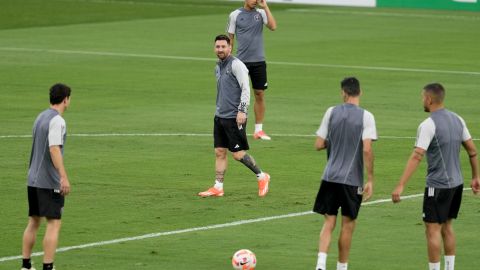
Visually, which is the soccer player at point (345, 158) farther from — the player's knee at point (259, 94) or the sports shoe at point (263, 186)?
the player's knee at point (259, 94)

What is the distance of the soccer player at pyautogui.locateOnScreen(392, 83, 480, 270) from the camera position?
14750 mm

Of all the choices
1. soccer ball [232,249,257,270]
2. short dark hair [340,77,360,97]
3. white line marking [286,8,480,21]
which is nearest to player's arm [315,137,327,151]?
short dark hair [340,77,360,97]

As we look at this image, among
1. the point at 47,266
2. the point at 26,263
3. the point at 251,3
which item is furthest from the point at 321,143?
the point at 251,3

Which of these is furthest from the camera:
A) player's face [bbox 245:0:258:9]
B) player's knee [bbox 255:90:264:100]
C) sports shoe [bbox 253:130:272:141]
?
player's face [bbox 245:0:258:9]

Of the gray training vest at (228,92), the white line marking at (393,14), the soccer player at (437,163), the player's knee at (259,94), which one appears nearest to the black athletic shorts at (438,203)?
the soccer player at (437,163)

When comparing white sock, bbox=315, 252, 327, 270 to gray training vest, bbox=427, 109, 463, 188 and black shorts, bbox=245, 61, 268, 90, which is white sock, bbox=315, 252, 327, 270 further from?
black shorts, bbox=245, 61, 268, 90

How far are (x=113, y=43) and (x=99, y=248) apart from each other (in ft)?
88.4

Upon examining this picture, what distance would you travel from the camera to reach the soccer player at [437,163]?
48.4 ft

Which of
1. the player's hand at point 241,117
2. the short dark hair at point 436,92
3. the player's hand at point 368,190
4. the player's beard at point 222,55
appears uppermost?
the player's beard at point 222,55

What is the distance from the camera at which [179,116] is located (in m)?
28.6

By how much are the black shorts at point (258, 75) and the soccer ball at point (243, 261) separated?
463 inches

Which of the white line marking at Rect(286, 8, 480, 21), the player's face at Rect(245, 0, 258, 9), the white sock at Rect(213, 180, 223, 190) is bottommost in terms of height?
the white sock at Rect(213, 180, 223, 190)

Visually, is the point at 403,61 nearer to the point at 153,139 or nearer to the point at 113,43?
the point at 113,43

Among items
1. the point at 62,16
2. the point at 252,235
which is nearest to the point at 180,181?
the point at 252,235
